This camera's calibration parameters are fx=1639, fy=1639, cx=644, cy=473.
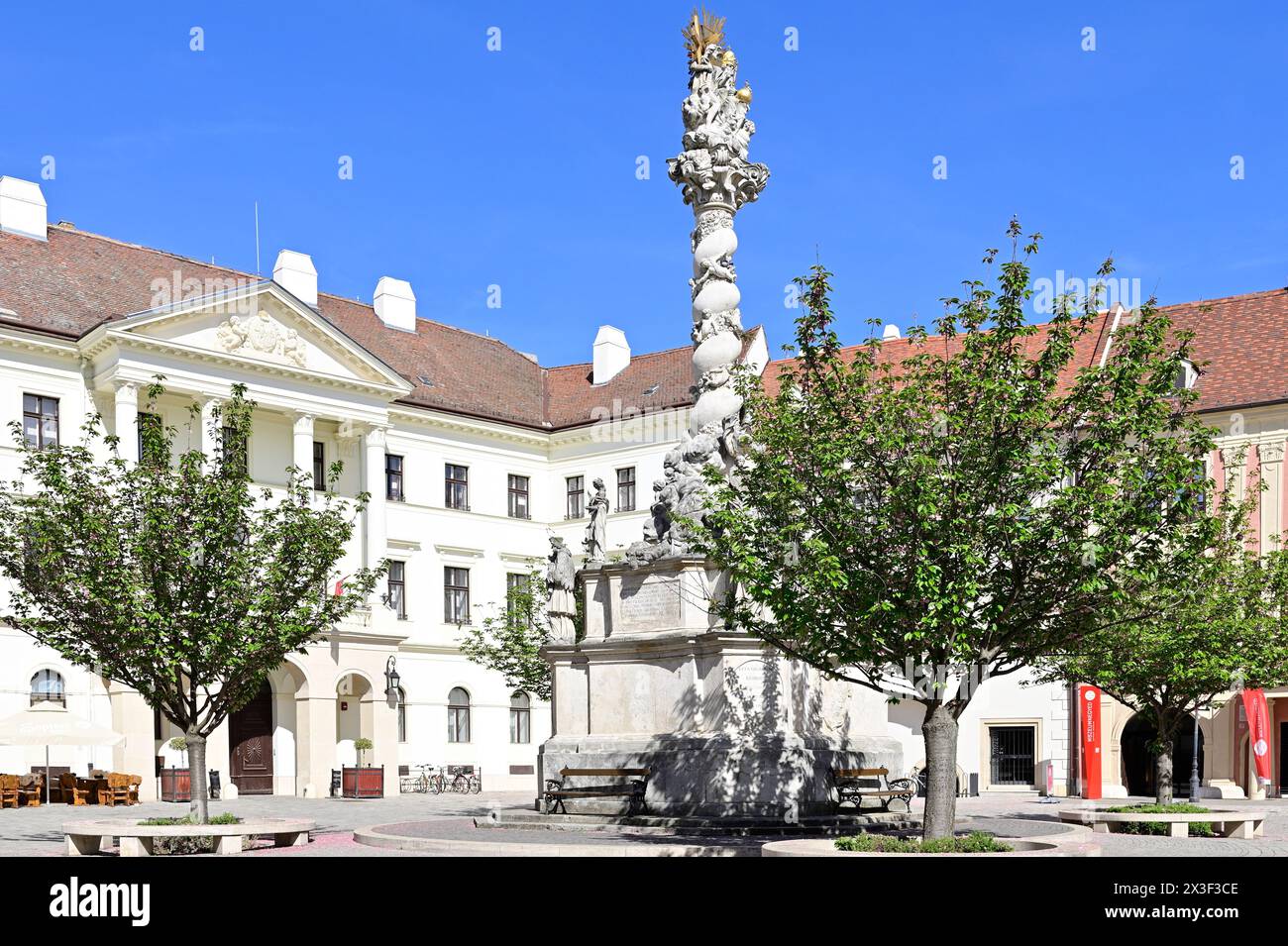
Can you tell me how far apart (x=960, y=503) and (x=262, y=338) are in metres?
37.5

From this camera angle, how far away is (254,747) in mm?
49375

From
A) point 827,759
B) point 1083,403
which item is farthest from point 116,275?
point 1083,403

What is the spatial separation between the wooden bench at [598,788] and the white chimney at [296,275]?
36018 millimetres

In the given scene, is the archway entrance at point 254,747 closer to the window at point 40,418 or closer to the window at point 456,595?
the window at point 456,595

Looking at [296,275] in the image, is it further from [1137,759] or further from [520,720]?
[1137,759]

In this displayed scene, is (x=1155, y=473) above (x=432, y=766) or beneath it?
above

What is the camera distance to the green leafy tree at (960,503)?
14945 mm

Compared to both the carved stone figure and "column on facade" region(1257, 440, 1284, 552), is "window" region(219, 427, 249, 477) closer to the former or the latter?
the carved stone figure

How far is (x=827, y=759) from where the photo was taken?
66.4ft

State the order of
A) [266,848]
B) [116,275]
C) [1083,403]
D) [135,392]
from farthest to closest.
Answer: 1. [116,275]
2. [135,392]
3. [266,848]
4. [1083,403]

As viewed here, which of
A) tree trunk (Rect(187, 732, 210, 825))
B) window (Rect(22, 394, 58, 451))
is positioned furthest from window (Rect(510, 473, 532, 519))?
tree trunk (Rect(187, 732, 210, 825))

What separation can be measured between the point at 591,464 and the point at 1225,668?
36136mm

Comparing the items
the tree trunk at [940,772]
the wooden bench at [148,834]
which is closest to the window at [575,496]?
the wooden bench at [148,834]

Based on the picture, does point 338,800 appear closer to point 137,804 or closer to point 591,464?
point 137,804
